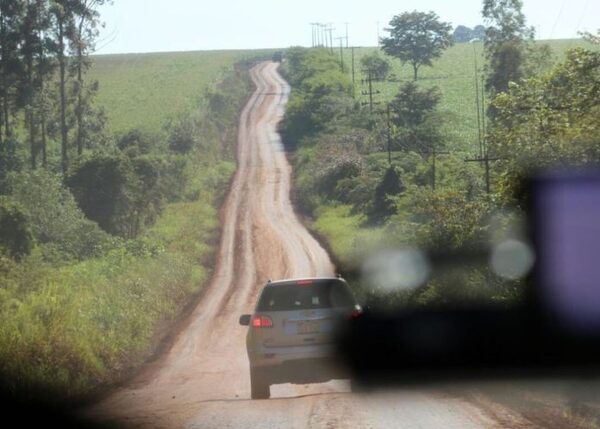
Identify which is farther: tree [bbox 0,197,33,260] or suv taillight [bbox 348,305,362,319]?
tree [bbox 0,197,33,260]

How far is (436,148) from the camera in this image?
72.8m

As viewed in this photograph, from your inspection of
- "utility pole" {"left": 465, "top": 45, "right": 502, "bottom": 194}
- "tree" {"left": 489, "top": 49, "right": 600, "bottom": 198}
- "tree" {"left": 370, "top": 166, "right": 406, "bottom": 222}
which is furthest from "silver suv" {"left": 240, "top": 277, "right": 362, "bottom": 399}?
"tree" {"left": 370, "top": 166, "right": 406, "bottom": 222}

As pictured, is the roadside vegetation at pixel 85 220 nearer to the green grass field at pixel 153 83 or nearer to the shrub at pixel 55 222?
the shrub at pixel 55 222

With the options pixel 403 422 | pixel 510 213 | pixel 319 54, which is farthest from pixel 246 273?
pixel 319 54

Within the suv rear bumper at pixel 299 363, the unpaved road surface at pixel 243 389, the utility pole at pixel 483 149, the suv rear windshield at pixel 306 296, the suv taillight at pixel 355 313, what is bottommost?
the unpaved road surface at pixel 243 389

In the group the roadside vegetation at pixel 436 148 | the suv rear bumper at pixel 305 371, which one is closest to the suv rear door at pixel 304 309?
the suv rear bumper at pixel 305 371

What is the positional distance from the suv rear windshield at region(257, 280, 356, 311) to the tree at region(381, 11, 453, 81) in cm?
12317

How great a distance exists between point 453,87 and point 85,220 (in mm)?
80459

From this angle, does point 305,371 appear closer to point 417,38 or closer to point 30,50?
point 30,50

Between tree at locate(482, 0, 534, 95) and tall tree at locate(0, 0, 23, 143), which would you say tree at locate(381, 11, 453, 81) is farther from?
tall tree at locate(0, 0, 23, 143)

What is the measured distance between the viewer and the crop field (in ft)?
270

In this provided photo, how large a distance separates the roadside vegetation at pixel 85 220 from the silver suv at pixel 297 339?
4.20 m

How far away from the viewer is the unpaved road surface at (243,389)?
13180 millimetres

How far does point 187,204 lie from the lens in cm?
6419
